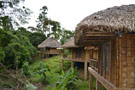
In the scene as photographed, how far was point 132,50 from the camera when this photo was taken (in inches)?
132

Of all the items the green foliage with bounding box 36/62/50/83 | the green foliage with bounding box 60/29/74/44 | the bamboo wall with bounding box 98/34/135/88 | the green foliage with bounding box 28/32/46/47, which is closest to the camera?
the bamboo wall with bounding box 98/34/135/88

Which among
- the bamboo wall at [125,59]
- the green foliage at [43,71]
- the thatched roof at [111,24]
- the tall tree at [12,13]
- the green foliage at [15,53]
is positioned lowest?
the green foliage at [43,71]

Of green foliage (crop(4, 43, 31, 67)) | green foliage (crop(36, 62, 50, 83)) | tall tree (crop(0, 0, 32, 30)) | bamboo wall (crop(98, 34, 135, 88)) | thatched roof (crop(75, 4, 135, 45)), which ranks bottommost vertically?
green foliage (crop(36, 62, 50, 83))

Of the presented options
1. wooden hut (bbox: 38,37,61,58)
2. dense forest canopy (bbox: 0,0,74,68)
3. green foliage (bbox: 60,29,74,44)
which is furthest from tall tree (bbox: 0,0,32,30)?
green foliage (bbox: 60,29,74,44)

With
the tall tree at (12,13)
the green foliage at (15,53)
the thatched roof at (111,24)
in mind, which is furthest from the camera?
the green foliage at (15,53)

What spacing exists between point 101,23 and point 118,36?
2.71 ft

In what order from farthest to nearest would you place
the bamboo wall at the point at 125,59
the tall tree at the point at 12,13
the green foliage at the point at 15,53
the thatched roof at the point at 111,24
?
the green foliage at the point at 15,53 < the tall tree at the point at 12,13 < the bamboo wall at the point at 125,59 < the thatched roof at the point at 111,24

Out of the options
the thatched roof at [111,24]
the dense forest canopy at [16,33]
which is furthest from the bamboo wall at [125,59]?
the dense forest canopy at [16,33]

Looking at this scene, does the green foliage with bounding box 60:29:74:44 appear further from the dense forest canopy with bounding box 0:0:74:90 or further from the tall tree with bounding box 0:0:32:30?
the tall tree with bounding box 0:0:32:30

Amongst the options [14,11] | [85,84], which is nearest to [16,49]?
[14,11]

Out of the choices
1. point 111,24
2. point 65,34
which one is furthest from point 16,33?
point 65,34

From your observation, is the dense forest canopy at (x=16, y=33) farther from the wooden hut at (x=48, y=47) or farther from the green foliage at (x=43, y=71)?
the wooden hut at (x=48, y=47)

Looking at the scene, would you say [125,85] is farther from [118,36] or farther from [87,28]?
[87,28]

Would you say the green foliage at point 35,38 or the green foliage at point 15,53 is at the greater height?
the green foliage at point 35,38
